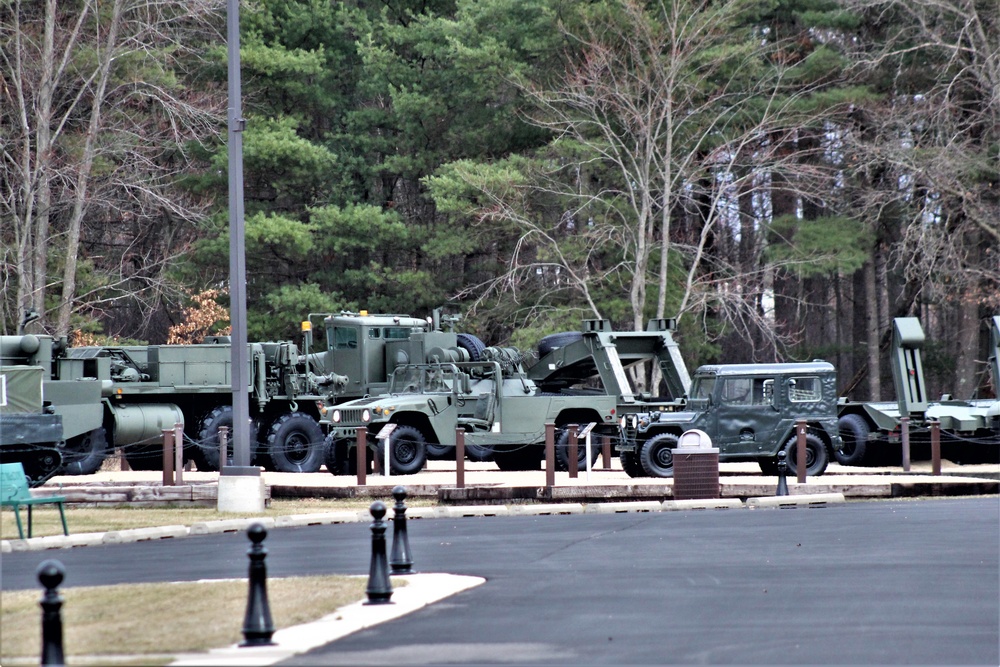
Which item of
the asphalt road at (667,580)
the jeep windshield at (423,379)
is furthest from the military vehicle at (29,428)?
the jeep windshield at (423,379)

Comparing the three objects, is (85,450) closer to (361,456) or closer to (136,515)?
(361,456)

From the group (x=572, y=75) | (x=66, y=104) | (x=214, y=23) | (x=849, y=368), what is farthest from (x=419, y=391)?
(x=849, y=368)

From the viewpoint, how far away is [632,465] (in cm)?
2569

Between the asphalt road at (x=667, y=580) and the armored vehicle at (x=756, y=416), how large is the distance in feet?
17.8

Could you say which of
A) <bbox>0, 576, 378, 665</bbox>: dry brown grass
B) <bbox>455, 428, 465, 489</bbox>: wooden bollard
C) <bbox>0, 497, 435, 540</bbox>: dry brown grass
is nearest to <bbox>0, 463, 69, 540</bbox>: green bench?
<bbox>0, 497, 435, 540</bbox>: dry brown grass

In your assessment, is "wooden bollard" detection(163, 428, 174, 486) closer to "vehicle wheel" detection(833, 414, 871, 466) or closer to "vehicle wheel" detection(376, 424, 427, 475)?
"vehicle wheel" detection(376, 424, 427, 475)

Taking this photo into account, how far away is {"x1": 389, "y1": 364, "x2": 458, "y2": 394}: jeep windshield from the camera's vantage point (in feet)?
91.4

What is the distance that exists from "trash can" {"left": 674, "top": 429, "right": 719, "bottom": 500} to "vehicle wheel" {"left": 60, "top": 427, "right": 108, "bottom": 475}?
35.6 feet

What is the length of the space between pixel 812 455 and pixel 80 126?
2490cm

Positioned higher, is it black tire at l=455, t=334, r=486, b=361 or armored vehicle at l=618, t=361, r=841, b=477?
black tire at l=455, t=334, r=486, b=361

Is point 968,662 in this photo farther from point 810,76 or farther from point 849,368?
point 849,368

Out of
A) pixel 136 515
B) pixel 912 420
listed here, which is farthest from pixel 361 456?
pixel 912 420

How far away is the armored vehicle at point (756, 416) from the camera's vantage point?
2522cm

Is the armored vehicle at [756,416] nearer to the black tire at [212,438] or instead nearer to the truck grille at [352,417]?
the truck grille at [352,417]
